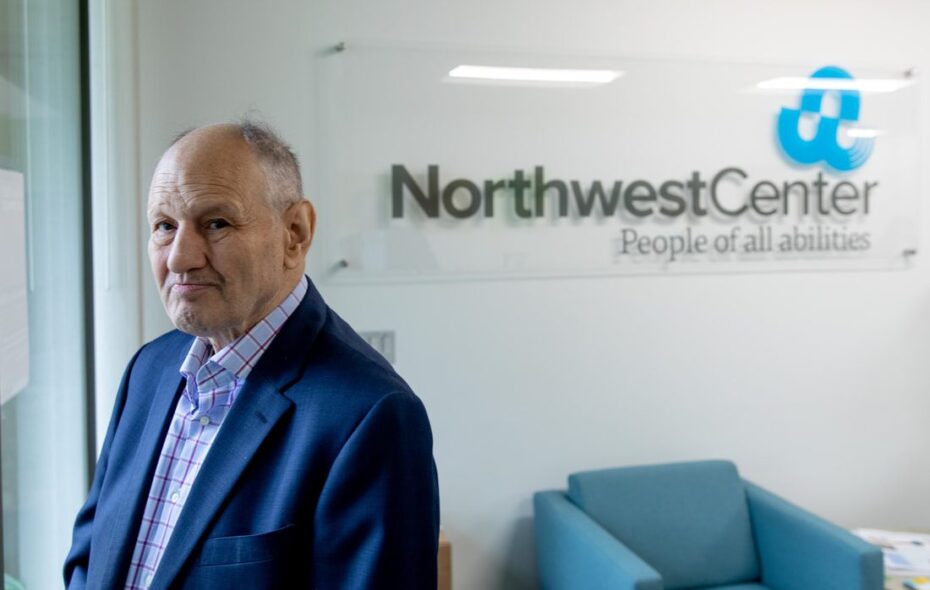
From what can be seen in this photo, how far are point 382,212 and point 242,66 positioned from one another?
759mm

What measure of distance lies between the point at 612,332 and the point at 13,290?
95.9 inches

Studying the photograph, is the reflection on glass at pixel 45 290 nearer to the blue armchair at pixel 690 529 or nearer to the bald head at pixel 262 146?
the bald head at pixel 262 146

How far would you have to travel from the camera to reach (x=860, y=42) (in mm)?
3770

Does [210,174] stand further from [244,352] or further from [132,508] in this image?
[132,508]

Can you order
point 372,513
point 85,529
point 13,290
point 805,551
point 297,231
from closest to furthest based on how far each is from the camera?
point 372,513
point 297,231
point 85,529
point 13,290
point 805,551

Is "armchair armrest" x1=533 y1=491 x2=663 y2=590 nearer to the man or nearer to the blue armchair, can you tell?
the blue armchair

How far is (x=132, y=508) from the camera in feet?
4.29

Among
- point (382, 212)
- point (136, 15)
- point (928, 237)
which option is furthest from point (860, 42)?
point (136, 15)

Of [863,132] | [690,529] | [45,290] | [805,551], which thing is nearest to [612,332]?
[690,529]

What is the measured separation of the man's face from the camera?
1249 millimetres

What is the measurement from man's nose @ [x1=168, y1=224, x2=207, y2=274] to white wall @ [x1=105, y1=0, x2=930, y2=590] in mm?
1812

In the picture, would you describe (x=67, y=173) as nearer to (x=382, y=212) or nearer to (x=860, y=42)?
(x=382, y=212)

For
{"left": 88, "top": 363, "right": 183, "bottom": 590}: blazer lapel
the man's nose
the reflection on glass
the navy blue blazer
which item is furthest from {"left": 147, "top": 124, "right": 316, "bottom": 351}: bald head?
the reflection on glass

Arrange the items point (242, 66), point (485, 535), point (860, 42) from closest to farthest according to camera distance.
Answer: point (242, 66), point (485, 535), point (860, 42)
